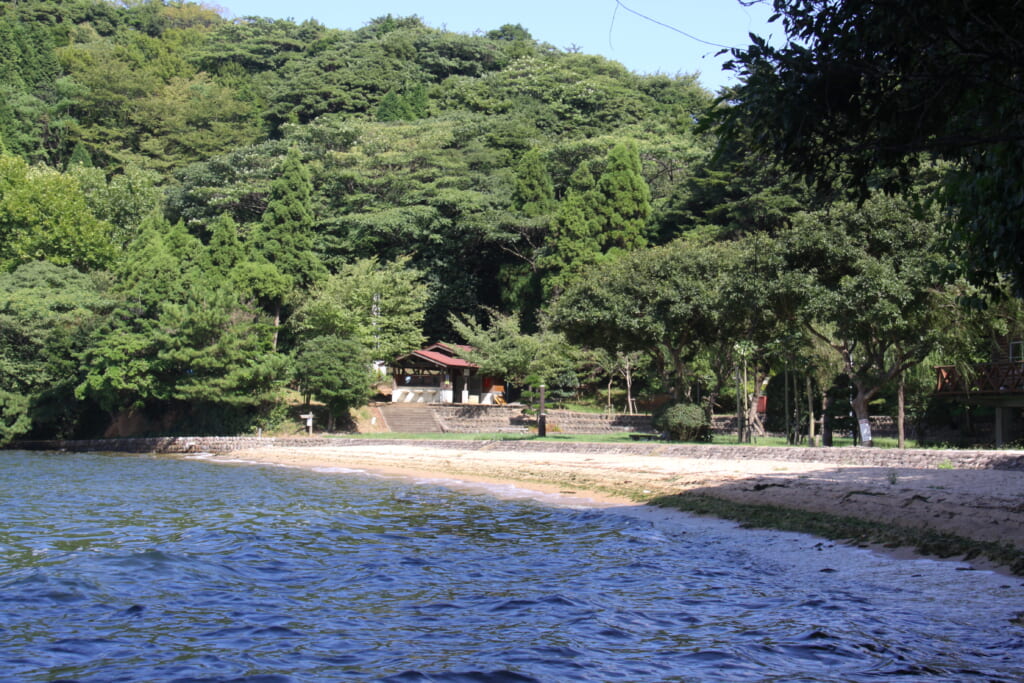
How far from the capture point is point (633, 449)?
76.9 ft

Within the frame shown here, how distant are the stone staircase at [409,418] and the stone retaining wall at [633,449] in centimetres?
569

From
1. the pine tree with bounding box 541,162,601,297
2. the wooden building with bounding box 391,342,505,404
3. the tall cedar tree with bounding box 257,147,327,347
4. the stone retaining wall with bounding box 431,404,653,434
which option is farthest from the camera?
the wooden building with bounding box 391,342,505,404

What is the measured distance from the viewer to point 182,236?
146 feet

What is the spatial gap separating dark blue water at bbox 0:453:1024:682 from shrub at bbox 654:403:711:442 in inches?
451

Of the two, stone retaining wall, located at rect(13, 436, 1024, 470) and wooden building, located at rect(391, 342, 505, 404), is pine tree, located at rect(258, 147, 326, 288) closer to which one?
wooden building, located at rect(391, 342, 505, 404)

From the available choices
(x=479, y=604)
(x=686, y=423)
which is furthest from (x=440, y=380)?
(x=479, y=604)

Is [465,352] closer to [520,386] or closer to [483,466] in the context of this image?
[520,386]

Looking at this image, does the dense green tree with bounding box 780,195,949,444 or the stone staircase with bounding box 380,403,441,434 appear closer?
the dense green tree with bounding box 780,195,949,444

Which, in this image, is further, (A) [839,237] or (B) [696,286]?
(B) [696,286]

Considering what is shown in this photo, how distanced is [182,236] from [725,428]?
29.2 meters

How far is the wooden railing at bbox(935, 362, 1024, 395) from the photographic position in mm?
24156

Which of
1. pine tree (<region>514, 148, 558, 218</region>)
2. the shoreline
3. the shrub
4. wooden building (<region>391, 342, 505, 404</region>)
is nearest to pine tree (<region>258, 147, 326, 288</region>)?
wooden building (<region>391, 342, 505, 404</region>)

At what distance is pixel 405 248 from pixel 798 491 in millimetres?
36484

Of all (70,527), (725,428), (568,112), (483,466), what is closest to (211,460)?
(483,466)
